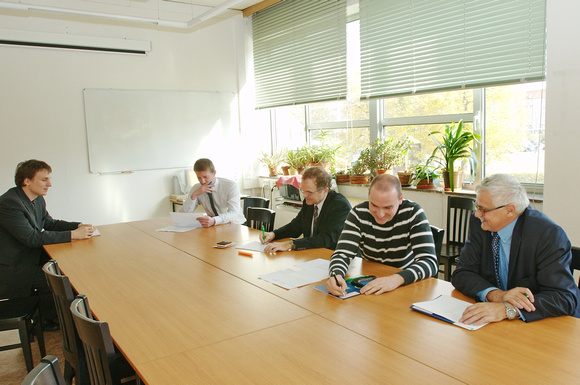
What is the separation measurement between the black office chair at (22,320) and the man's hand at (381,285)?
204 centimetres

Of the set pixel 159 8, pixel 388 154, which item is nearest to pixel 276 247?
pixel 388 154

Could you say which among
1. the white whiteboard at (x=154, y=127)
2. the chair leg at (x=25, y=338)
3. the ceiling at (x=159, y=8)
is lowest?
the chair leg at (x=25, y=338)

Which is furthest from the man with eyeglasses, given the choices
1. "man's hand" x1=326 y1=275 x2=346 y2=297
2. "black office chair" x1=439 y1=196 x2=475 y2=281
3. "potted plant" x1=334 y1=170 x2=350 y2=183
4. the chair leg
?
"potted plant" x1=334 y1=170 x2=350 y2=183

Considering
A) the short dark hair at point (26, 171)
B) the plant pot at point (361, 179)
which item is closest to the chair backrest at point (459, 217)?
→ the plant pot at point (361, 179)

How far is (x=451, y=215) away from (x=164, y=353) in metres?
3.35

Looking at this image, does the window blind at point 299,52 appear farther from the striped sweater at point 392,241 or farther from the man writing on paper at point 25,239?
the man writing on paper at point 25,239

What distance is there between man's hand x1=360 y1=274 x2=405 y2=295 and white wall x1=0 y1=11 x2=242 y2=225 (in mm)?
4672

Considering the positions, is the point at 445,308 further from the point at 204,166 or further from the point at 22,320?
the point at 204,166

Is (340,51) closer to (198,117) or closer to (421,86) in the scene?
(421,86)

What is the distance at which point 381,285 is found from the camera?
87.0 inches

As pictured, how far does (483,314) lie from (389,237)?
3.07ft

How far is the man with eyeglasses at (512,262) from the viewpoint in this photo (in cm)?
184

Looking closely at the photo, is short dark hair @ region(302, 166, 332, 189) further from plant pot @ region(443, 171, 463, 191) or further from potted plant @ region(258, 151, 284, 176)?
potted plant @ region(258, 151, 284, 176)

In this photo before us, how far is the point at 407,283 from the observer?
230 cm
